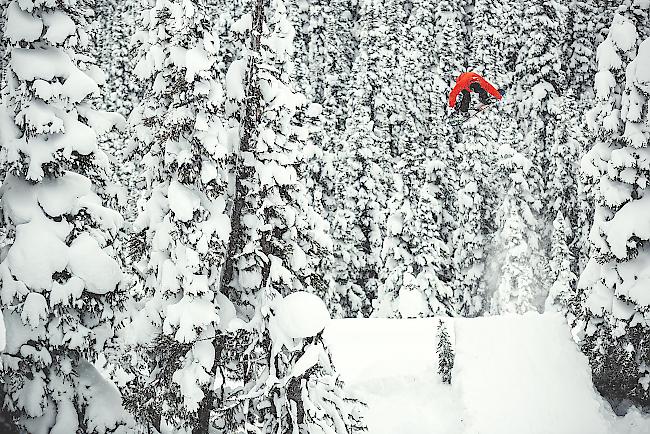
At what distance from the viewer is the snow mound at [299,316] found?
9516 millimetres

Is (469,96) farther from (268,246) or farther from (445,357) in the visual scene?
(268,246)

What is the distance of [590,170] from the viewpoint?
15789mm

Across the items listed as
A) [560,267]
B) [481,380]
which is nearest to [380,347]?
[481,380]

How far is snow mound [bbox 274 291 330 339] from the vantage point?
9.52 m

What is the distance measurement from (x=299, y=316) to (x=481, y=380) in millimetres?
10641

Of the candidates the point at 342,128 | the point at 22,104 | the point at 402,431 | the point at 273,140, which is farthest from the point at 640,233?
the point at 342,128

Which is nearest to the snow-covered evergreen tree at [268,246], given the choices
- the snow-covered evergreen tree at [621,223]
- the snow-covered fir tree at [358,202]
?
the snow-covered evergreen tree at [621,223]

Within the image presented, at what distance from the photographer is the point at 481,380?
18109mm

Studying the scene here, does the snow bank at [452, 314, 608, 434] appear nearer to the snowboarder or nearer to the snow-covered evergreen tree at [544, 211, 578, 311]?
the snowboarder

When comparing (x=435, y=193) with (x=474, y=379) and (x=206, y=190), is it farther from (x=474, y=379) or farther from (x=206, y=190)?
(x=206, y=190)

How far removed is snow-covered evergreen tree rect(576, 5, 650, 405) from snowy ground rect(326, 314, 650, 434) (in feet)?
3.86

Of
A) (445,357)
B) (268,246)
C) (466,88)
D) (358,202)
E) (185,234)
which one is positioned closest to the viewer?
(185,234)

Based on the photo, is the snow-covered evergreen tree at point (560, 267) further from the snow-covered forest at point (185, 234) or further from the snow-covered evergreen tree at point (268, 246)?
the snow-covered evergreen tree at point (268, 246)

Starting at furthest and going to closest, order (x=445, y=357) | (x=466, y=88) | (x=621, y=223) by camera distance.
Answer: (x=466, y=88) → (x=445, y=357) → (x=621, y=223)
